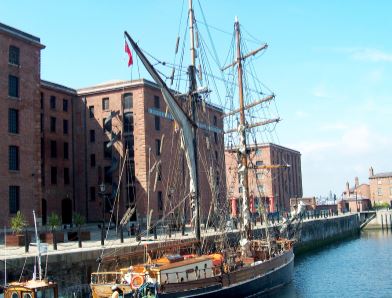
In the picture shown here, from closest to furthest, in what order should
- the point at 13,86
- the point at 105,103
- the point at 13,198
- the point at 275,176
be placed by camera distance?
the point at 13,198 < the point at 13,86 < the point at 105,103 < the point at 275,176

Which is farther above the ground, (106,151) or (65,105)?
(65,105)

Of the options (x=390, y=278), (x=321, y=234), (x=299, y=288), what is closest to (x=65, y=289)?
(x=299, y=288)

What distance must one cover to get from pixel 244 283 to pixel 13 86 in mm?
27334

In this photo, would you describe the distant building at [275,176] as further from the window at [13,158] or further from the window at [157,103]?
the window at [13,158]

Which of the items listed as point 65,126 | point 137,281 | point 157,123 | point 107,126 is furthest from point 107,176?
point 137,281

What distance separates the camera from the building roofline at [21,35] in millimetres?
41031

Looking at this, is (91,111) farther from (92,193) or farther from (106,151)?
(92,193)

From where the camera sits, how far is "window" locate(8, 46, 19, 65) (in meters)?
42.1

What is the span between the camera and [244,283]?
26.7 meters

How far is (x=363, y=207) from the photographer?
11756 cm

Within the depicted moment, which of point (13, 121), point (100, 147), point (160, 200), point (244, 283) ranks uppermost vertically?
point (13, 121)

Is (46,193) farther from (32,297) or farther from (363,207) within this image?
(363,207)

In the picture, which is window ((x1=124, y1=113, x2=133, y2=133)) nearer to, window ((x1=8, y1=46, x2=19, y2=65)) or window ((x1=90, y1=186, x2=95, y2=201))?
window ((x1=90, y1=186, x2=95, y2=201))

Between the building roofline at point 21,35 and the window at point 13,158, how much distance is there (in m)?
9.70
